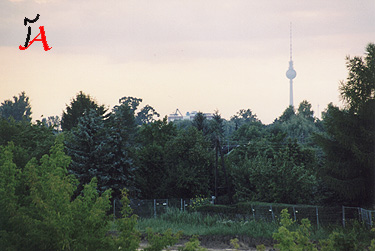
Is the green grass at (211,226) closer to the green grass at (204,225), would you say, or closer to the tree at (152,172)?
the green grass at (204,225)

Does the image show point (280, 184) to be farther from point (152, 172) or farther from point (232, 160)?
point (232, 160)

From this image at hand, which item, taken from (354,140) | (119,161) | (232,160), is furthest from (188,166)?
(354,140)

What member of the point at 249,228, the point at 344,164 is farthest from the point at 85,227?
the point at 344,164

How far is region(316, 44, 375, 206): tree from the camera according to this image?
107 feet

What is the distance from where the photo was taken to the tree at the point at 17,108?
409 feet

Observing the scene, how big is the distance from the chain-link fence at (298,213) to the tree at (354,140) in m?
0.95

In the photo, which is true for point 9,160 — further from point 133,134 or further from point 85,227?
point 133,134

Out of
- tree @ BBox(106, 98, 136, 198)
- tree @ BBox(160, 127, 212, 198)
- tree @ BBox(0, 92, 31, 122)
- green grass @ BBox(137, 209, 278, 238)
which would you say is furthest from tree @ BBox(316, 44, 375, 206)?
tree @ BBox(0, 92, 31, 122)

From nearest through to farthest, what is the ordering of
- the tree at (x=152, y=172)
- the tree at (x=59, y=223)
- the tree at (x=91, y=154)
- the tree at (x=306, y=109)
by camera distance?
the tree at (x=59, y=223) → the tree at (x=91, y=154) → the tree at (x=152, y=172) → the tree at (x=306, y=109)

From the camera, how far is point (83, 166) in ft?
143

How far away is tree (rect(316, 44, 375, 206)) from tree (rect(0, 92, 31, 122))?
99.7 metres

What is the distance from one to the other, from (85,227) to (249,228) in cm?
1940

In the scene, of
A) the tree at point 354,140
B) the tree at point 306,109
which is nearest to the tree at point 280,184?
the tree at point 354,140

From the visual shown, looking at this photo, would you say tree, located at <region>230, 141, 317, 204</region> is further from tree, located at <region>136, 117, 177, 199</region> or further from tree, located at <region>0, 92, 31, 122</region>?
tree, located at <region>0, 92, 31, 122</region>
